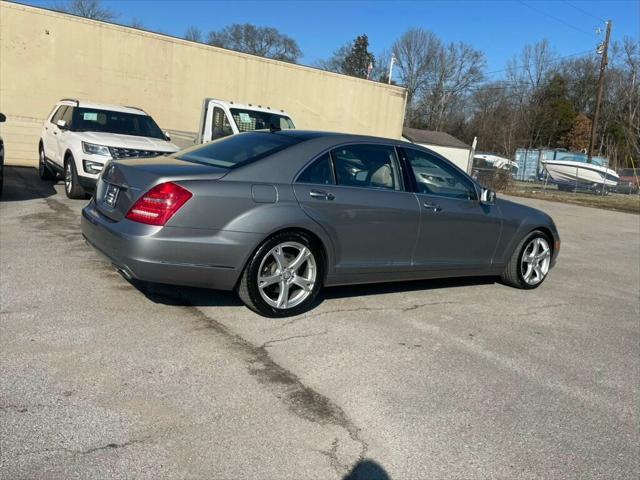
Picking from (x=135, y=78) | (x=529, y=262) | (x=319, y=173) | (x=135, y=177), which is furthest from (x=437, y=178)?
(x=135, y=78)

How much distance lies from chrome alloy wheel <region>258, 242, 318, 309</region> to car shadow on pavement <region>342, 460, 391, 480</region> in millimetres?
2064

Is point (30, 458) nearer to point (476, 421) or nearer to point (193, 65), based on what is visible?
point (476, 421)

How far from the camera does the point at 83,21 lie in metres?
17.0

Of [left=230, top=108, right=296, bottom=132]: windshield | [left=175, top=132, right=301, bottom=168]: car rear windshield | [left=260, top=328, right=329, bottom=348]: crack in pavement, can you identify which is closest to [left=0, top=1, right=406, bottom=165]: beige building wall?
[left=230, top=108, right=296, bottom=132]: windshield

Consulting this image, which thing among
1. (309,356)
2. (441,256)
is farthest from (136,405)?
(441,256)

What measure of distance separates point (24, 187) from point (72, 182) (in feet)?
7.77

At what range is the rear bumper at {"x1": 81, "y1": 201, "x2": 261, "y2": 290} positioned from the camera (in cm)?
430

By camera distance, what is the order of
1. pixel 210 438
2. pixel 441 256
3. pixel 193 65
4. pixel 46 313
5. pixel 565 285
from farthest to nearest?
1. pixel 193 65
2. pixel 565 285
3. pixel 441 256
4. pixel 46 313
5. pixel 210 438

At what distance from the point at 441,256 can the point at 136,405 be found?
354cm

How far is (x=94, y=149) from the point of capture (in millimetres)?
9172

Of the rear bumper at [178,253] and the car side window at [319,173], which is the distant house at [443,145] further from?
the rear bumper at [178,253]

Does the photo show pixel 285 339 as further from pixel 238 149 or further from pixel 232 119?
pixel 232 119

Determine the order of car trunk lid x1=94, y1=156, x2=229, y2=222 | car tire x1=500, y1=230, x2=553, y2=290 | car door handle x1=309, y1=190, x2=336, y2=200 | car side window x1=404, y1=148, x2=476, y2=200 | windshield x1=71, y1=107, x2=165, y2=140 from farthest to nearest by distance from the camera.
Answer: windshield x1=71, y1=107, x2=165, y2=140 → car tire x1=500, y1=230, x2=553, y2=290 → car side window x1=404, y1=148, x2=476, y2=200 → car door handle x1=309, y1=190, x2=336, y2=200 → car trunk lid x1=94, y1=156, x2=229, y2=222

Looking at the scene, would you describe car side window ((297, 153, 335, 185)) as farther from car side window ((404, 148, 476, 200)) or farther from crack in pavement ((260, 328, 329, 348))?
crack in pavement ((260, 328, 329, 348))
